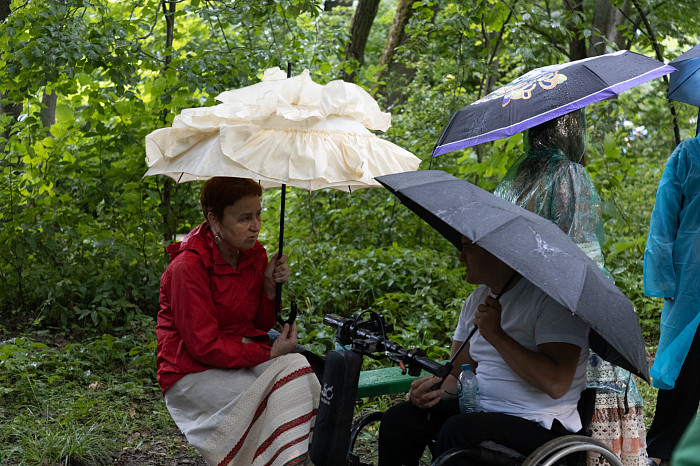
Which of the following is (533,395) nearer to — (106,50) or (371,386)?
(371,386)

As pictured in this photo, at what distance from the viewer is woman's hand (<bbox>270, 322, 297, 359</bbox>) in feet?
10.8

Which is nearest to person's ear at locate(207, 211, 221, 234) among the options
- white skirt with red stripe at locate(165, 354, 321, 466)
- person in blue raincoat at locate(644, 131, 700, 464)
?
white skirt with red stripe at locate(165, 354, 321, 466)

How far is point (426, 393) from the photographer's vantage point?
294cm

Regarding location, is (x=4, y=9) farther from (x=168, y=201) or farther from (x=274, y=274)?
(x=274, y=274)

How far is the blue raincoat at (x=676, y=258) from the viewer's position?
393cm

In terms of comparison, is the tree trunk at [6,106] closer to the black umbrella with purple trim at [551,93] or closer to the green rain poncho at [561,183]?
the black umbrella with purple trim at [551,93]

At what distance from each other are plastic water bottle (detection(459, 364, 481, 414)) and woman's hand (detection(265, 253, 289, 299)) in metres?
0.95

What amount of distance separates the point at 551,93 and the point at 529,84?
7.5 inches

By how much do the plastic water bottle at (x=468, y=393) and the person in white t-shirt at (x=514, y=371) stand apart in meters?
0.03

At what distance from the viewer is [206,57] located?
6449 mm

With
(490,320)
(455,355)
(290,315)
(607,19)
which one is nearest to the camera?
(490,320)

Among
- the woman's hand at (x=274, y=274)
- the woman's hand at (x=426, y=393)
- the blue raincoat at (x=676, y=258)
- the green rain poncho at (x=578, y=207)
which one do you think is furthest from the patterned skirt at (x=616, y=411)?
the woman's hand at (x=274, y=274)

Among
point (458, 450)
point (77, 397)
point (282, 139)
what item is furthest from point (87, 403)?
point (458, 450)

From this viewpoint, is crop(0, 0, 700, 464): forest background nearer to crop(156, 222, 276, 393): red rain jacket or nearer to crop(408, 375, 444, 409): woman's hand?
crop(156, 222, 276, 393): red rain jacket
